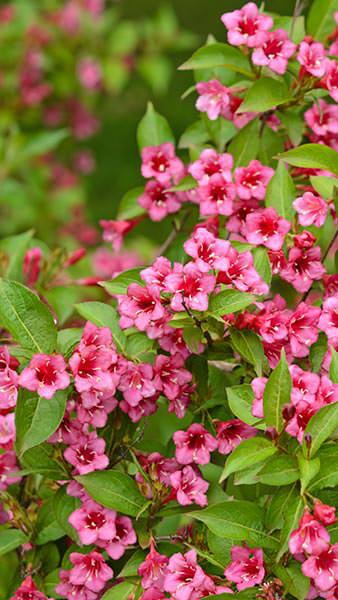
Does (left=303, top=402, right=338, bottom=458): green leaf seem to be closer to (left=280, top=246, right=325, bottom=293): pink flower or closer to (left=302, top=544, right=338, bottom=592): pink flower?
(left=302, top=544, right=338, bottom=592): pink flower

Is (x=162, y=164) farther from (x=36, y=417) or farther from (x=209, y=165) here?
(x=36, y=417)

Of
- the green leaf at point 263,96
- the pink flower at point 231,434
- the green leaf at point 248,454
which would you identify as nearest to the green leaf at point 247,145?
the green leaf at point 263,96

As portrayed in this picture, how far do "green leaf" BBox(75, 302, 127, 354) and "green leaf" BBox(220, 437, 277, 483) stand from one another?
1.04ft

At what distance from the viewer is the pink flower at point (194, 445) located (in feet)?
5.12

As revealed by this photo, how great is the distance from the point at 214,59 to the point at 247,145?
0.18 meters

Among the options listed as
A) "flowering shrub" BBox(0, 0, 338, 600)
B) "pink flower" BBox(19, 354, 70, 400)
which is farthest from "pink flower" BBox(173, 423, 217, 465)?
"pink flower" BBox(19, 354, 70, 400)

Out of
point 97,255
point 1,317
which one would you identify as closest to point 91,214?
point 97,255

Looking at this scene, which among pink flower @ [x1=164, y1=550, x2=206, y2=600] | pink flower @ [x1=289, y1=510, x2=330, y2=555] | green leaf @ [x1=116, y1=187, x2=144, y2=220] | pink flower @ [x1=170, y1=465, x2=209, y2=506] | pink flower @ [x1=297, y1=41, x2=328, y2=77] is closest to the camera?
pink flower @ [x1=289, y1=510, x2=330, y2=555]

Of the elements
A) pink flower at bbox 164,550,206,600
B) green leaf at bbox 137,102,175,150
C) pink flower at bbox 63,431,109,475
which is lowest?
pink flower at bbox 164,550,206,600

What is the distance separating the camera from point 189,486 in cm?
155

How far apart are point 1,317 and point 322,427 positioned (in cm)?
53

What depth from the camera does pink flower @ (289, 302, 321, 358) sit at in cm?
156

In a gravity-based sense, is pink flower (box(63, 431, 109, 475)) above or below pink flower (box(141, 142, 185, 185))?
below

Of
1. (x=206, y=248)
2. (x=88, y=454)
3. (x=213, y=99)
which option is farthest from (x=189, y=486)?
(x=213, y=99)
